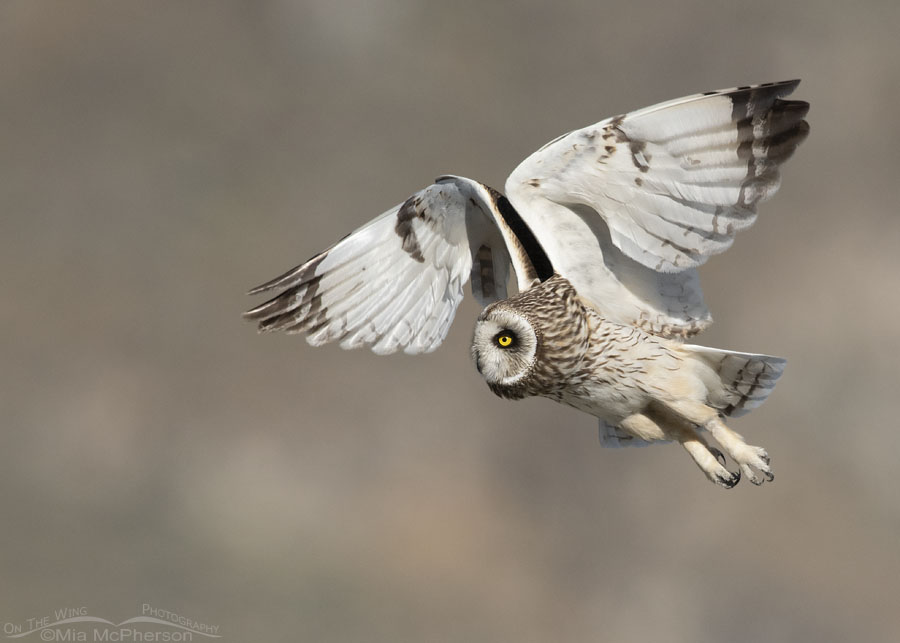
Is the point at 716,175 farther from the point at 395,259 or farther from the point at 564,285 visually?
the point at 395,259

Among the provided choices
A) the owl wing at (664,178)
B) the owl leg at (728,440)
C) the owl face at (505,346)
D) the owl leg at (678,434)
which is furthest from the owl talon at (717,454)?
the owl face at (505,346)

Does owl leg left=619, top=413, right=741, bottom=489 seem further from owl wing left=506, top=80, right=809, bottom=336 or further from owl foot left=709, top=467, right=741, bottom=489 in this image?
owl wing left=506, top=80, right=809, bottom=336

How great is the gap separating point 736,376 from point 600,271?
0.58 meters

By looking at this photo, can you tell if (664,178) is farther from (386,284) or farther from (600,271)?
(386,284)

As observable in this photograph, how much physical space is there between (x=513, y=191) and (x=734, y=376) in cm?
98

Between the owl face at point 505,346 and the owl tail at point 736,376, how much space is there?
574mm

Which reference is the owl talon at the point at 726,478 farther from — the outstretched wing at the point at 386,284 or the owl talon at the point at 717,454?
the outstretched wing at the point at 386,284

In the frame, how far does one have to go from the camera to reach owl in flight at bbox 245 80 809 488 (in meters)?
3.60

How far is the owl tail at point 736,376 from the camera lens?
4.00m

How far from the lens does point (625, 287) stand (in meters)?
4.09

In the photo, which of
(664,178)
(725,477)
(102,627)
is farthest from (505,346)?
(102,627)

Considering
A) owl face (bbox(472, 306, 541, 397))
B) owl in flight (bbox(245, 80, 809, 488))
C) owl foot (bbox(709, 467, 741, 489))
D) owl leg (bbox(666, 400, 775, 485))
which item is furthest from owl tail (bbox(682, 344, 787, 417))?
owl face (bbox(472, 306, 541, 397))

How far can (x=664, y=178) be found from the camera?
12.0 ft

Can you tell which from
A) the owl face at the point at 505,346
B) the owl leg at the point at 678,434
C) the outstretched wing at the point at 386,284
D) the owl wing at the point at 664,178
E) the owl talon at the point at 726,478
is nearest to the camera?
the owl wing at the point at 664,178
